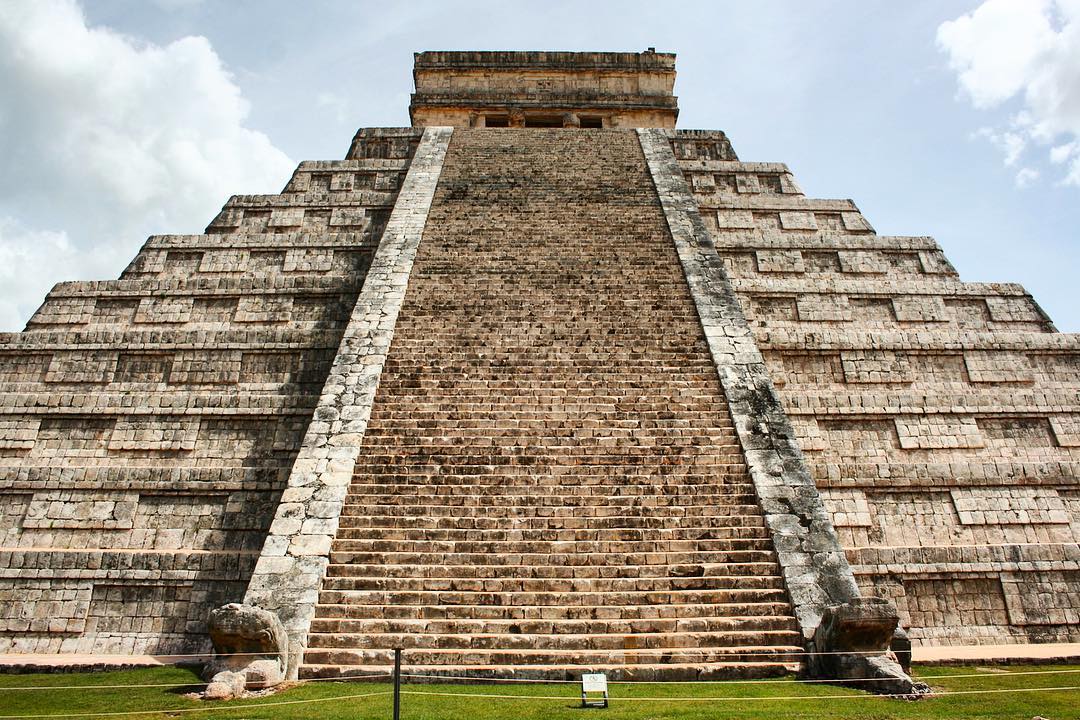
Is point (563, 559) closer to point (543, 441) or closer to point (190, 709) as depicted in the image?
point (543, 441)

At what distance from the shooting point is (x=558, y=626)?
6184mm

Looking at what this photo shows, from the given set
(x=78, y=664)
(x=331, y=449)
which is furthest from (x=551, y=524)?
(x=78, y=664)

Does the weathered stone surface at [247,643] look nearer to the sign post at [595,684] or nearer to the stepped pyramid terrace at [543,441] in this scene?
the stepped pyramid terrace at [543,441]

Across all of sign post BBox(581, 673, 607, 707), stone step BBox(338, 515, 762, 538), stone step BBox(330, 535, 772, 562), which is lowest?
sign post BBox(581, 673, 607, 707)

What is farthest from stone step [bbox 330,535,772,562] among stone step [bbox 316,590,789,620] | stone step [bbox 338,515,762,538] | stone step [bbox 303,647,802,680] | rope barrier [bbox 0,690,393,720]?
rope barrier [bbox 0,690,393,720]

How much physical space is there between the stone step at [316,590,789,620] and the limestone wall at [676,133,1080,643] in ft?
8.77

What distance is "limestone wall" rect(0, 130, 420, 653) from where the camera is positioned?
320 inches

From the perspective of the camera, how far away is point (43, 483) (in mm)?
9117

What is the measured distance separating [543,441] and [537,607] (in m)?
2.31

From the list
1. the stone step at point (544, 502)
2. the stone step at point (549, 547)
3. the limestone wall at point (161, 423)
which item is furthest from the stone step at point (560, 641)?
the limestone wall at point (161, 423)

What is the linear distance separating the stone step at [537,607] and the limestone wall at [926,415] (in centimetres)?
267

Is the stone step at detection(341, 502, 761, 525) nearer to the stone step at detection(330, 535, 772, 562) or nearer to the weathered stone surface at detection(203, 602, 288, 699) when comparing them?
the stone step at detection(330, 535, 772, 562)

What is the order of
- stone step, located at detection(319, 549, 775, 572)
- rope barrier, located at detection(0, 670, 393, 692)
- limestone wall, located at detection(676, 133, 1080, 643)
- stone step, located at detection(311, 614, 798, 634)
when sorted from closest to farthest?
1. rope barrier, located at detection(0, 670, 393, 692)
2. stone step, located at detection(311, 614, 798, 634)
3. stone step, located at detection(319, 549, 775, 572)
4. limestone wall, located at detection(676, 133, 1080, 643)

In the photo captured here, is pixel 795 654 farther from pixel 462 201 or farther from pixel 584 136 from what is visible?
pixel 584 136
